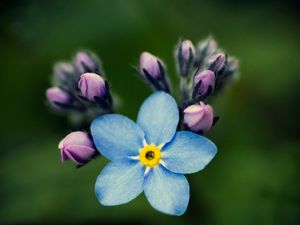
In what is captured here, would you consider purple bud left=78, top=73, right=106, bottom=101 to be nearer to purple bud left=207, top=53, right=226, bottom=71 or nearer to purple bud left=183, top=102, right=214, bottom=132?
purple bud left=183, top=102, right=214, bottom=132

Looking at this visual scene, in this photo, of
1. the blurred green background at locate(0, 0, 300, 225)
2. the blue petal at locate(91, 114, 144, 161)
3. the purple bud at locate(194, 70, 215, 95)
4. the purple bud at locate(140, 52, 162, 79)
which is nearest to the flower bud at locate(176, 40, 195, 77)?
the purple bud at locate(140, 52, 162, 79)

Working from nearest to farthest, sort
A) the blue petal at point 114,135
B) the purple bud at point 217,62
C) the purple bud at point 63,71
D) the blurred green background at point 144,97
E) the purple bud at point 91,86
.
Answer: the blue petal at point 114,135 < the purple bud at point 91,86 < the purple bud at point 217,62 < the purple bud at point 63,71 < the blurred green background at point 144,97

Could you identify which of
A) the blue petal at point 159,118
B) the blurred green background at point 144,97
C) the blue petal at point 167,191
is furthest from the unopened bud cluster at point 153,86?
the blurred green background at point 144,97

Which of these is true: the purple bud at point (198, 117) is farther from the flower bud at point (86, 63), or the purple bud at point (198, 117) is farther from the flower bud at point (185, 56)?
the flower bud at point (86, 63)

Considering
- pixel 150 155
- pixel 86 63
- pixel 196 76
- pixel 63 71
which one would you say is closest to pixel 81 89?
pixel 86 63

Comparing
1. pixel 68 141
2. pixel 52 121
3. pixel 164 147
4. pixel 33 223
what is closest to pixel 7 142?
pixel 52 121

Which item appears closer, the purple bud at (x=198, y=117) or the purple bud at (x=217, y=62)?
the purple bud at (x=198, y=117)

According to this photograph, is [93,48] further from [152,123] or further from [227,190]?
[152,123]
